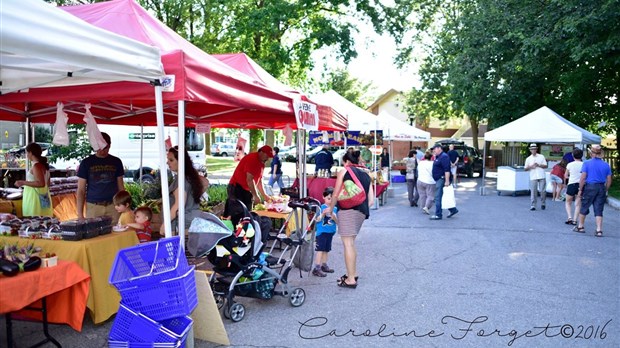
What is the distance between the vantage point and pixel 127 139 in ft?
58.4

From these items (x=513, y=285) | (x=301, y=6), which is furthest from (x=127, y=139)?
(x=513, y=285)

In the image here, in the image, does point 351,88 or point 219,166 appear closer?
point 219,166

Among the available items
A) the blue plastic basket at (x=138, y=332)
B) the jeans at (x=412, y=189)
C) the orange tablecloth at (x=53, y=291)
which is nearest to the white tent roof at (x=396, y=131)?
the jeans at (x=412, y=189)

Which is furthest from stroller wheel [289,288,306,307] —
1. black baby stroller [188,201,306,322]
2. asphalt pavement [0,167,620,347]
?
black baby stroller [188,201,306,322]

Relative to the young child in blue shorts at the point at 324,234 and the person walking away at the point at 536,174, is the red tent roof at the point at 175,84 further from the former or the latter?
the person walking away at the point at 536,174

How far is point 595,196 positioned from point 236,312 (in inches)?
302

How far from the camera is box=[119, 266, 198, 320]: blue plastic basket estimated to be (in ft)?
12.2

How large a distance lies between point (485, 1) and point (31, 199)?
61.8 ft

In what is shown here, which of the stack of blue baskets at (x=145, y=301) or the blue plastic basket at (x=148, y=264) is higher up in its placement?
the blue plastic basket at (x=148, y=264)

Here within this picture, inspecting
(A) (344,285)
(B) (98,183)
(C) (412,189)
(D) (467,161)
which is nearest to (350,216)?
(A) (344,285)

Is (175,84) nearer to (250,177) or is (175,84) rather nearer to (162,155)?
(162,155)

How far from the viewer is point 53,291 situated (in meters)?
4.02

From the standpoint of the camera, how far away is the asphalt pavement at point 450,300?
4.75 m

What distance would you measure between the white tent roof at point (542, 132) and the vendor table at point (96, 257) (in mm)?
14602
